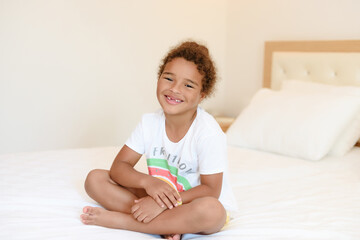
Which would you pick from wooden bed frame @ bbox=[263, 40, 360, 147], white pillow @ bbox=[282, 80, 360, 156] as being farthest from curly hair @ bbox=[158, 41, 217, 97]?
wooden bed frame @ bbox=[263, 40, 360, 147]

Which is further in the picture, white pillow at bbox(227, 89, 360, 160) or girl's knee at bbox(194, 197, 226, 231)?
white pillow at bbox(227, 89, 360, 160)

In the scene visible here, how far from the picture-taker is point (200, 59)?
1393 millimetres

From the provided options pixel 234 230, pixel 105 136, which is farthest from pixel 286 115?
pixel 105 136

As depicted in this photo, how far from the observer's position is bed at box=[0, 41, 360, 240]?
1224 mm

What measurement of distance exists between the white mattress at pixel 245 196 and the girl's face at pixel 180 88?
0.41 m

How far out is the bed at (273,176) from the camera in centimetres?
122

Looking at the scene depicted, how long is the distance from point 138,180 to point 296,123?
111cm

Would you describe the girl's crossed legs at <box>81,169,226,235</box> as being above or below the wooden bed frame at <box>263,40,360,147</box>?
below

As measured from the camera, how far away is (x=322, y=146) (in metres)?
2.05

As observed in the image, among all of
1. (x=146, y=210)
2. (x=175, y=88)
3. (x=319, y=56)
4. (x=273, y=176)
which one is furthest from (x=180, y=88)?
(x=319, y=56)

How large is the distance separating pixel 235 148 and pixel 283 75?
0.75m

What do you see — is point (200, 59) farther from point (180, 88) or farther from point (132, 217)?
point (132, 217)

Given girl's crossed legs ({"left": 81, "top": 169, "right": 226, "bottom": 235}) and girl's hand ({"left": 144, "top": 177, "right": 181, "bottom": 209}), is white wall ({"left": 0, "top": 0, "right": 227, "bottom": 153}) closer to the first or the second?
girl's crossed legs ({"left": 81, "top": 169, "right": 226, "bottom": 235})

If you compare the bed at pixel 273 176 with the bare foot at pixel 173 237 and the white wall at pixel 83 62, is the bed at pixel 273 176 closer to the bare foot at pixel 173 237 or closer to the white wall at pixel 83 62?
the bare foot at pixel 173 237
